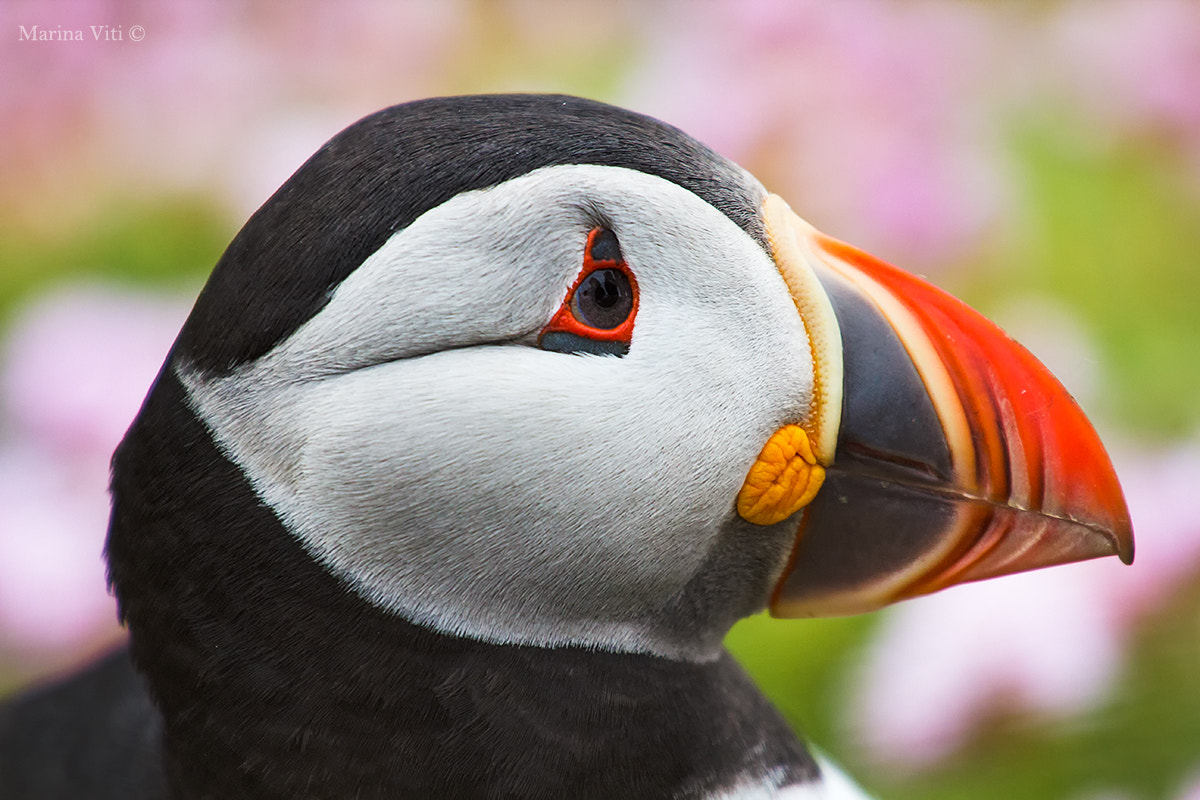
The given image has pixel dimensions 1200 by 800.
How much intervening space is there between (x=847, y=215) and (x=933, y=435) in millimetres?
1617

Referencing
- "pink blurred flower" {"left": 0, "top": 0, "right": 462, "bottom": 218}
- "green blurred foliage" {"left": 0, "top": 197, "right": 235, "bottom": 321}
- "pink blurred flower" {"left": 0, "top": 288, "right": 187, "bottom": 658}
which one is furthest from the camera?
"pink blurred flower" {"left": 0, "top": 0, "right": 462, "bottom": 218}

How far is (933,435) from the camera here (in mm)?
1048

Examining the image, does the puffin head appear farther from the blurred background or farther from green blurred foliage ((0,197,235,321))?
green blurred foliage ((0,197,235,321))

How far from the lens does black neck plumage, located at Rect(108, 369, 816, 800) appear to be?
98 cm

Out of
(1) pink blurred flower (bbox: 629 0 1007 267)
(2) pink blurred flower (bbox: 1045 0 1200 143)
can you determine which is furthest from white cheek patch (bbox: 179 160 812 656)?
(2) pink blurred flower (bbox: 1045 0 1200 143)

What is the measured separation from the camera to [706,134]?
2.52 meters

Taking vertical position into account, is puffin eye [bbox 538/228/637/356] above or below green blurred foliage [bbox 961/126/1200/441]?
above

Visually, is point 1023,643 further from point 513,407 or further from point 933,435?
point 513,407

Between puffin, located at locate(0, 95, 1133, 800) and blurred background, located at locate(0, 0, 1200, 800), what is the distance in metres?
0.99

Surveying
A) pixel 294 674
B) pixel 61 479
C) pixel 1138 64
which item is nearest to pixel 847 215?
pixel 1138 64

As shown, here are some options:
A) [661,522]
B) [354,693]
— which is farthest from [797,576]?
[354,693]

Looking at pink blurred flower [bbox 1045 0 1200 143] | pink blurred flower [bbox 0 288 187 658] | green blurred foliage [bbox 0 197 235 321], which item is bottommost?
pink blurred flower [bbox 0 288 187 658]

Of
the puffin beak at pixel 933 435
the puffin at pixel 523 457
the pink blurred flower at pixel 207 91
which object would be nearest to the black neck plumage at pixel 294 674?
the puffin at pixel 523 457

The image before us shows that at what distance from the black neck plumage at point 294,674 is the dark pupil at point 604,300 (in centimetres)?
30
